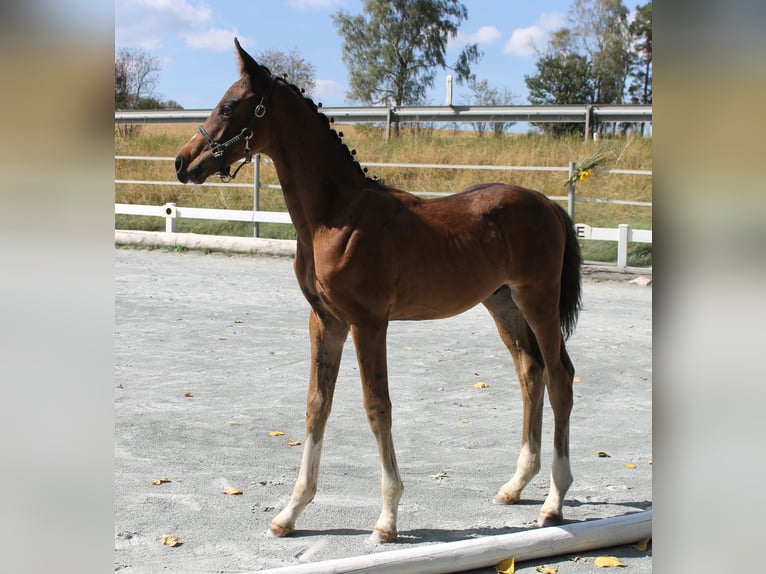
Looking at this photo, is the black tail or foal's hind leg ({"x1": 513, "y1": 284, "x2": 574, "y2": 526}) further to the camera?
the black tail

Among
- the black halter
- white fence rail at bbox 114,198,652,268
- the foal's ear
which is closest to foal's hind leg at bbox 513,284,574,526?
the black halter

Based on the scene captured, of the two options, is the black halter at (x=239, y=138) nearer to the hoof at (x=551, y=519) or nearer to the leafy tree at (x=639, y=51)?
the hoof at (x=551, y=519)

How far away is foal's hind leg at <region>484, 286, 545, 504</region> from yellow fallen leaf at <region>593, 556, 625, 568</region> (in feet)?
2.30

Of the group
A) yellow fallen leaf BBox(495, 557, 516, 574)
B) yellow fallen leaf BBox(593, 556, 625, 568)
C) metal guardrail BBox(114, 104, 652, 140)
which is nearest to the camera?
yellow fallen leaf BBox(495, 557, 516, 574)

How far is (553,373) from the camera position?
3.89 metres

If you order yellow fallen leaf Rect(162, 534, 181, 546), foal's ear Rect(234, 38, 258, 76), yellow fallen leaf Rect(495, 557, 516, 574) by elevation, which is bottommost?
yellow fallen leaf Rect(495, 557, 516, 574)

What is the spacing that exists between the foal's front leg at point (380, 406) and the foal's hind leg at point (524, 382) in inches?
30.5

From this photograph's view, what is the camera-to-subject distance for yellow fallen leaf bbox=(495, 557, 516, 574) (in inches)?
127

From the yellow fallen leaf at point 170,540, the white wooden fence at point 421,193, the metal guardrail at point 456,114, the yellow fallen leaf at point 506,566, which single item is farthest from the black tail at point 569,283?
the metal guardrail at point 456,114

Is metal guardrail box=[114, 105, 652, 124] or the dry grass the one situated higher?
metal guardrail box=[114, 105, 652, 124]

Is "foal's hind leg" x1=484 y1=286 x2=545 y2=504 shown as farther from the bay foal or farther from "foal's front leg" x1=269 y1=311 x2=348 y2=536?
"foal's front leg" x1=269 y1=311 x2=348 y2=536

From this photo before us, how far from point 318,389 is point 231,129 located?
1.24 meters
